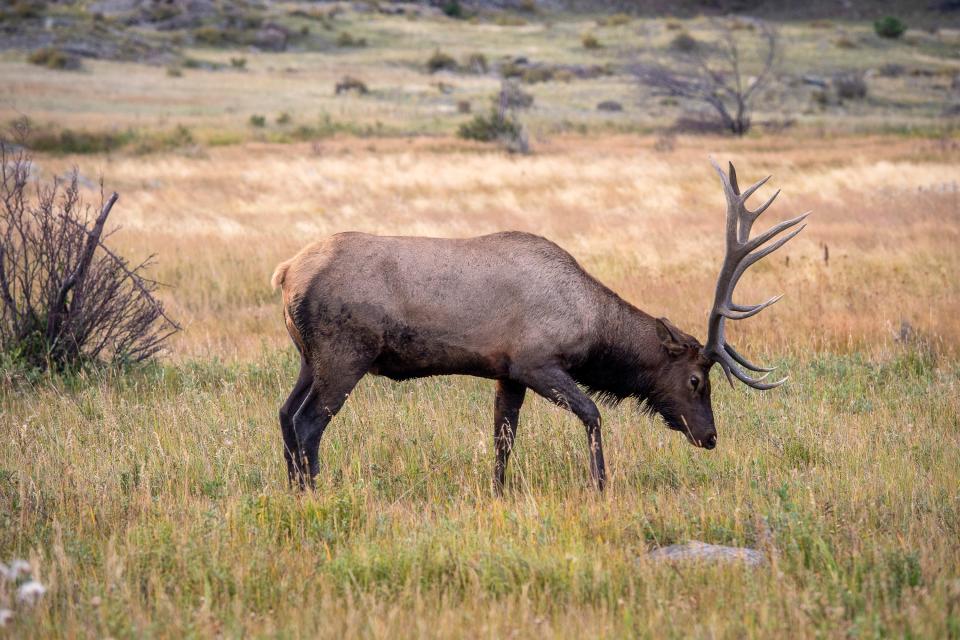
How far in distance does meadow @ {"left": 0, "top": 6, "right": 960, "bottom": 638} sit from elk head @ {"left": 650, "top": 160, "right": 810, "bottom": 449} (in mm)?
248

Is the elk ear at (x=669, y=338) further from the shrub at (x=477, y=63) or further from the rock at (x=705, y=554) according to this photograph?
the shrub at (x=477, y=63)

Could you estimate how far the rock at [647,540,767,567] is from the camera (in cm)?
460

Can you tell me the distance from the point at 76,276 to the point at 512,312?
424cm

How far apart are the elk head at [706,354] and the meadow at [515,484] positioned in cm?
25

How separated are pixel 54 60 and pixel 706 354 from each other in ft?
173

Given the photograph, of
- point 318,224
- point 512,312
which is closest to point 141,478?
point 512,312

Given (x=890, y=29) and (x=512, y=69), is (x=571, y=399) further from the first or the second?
(x=890, y=29)

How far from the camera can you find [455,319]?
6.07m

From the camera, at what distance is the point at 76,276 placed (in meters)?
8.42

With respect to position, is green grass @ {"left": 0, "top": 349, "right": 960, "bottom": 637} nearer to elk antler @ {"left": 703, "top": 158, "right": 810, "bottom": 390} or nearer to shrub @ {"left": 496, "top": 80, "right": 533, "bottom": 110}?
elk antler @ {"left": 703, "top": 158, "right": 810, "bottom": 390}

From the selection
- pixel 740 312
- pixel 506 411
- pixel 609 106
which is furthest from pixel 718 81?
pixel 506 411

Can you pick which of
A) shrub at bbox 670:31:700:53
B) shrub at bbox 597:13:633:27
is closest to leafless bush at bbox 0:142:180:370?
shrub at bbox 670:31:700:53

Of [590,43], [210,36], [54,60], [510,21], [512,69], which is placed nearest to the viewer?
[54,60]

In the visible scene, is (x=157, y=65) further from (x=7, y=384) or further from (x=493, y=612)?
(x=493, y=612)
